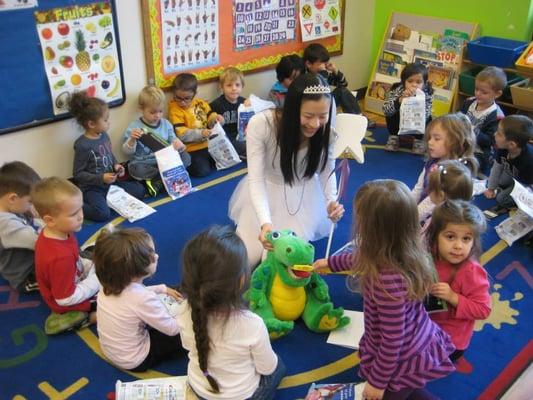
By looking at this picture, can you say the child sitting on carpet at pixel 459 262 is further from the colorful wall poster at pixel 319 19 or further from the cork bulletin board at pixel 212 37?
the colorful wall poster at pixel 319 19

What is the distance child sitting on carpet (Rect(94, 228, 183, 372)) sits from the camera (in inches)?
69.2

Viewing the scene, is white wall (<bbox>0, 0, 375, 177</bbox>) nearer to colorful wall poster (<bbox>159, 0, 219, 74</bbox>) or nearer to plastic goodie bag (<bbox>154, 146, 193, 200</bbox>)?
colorful wall poster (<bbox>159, 0, 219, 74</bbox>)

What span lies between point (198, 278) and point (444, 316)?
952mm

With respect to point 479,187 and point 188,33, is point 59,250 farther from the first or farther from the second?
point 479,187

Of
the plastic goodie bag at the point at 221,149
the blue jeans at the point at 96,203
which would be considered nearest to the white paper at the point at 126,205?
the blue jeans at the point at 96,203

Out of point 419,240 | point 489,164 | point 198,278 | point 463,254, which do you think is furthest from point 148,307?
point 489,164

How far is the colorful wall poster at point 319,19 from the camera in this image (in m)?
4.22

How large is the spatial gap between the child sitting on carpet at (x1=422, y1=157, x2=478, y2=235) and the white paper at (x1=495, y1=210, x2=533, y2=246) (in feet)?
2.68

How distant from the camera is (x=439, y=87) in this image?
4.37m

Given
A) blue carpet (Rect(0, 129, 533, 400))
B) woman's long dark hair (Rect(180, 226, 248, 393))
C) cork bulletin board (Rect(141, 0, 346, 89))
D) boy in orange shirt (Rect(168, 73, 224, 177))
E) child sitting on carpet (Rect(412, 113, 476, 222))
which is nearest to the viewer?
woman's long dark hair (Rect(180, 226, 248, 393))

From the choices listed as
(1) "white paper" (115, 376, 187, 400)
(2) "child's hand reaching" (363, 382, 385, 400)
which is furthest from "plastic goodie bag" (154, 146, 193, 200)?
(2) "child's hand reaching" (363, 382, 385, 400)

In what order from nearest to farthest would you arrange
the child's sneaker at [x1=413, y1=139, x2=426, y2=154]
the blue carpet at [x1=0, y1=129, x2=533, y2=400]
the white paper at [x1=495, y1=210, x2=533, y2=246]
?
the blue carpet at [x1=0, y1=129, x2=533, y2=400] < the white paper at [x1=495, y1=210, x2=533, y2=246] < the child's sneaker at [x1=413, y1=139, x2=426, y2=154]

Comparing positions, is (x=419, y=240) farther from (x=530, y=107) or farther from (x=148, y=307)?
(x=530, y=107)

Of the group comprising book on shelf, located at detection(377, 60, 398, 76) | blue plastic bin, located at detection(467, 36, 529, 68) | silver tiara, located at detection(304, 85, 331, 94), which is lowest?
book on shelf, located at detection(377, 60, 398, 76)
